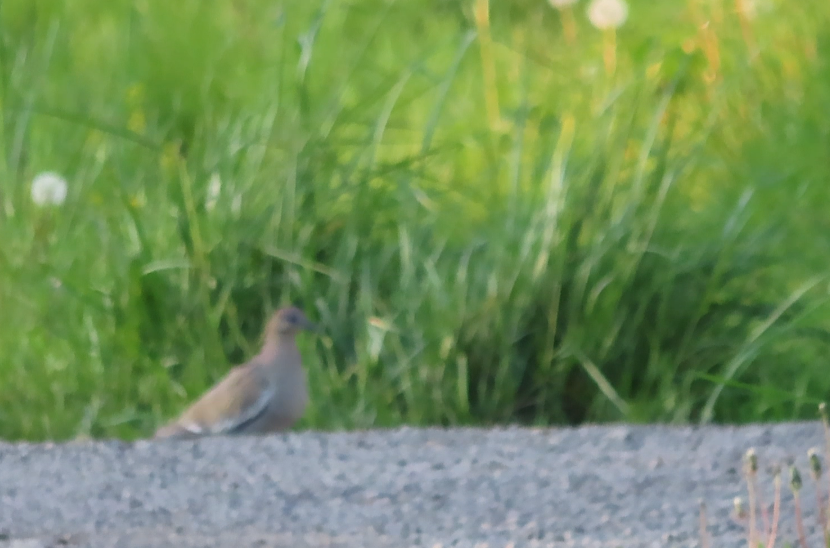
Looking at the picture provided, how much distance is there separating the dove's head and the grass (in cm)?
40

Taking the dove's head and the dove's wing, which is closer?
the dove's wing

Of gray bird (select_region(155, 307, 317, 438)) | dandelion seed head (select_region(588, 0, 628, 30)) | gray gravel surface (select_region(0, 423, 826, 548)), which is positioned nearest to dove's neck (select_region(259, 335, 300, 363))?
gray bird (select_region(155, 307, 317, 438))

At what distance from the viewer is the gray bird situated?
429cm

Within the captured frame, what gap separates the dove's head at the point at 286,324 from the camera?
4.52 meters

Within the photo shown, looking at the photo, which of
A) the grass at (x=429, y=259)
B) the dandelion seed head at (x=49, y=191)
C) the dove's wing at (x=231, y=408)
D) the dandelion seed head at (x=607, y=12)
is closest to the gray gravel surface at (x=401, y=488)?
the dove's wing at (x=231, y=408)

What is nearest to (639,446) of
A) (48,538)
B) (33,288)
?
(48,538)

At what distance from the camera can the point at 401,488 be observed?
11.2 feet

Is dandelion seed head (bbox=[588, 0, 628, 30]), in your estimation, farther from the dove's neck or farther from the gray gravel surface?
the gray gravel surface

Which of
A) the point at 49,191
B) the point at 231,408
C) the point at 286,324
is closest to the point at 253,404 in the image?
the point at 231,408

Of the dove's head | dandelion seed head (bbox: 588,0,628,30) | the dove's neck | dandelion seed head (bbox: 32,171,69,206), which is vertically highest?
dandelion seed head (bbox: 588,0,628,30)

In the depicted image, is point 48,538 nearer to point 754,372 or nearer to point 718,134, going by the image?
point 754,372

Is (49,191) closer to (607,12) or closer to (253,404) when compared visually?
(253,404)

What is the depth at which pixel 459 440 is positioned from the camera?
4004 millimetres

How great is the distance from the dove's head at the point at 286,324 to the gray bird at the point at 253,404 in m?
0.10
